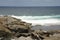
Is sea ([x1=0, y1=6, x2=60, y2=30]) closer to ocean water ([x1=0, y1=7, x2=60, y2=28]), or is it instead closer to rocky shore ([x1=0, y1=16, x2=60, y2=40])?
ocean water ([x1=0, y1=7, x2=60, y2=28])

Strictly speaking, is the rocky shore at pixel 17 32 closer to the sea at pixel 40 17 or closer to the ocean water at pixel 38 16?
the sea at pixel 40 17

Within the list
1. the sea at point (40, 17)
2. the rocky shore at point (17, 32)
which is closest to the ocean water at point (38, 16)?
the sea at point (40, 17)

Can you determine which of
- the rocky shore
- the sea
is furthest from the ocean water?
the rocky shore

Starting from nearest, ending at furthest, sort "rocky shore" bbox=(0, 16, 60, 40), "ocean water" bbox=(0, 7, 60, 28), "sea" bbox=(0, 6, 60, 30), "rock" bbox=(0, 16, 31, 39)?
"rocky shore" bbox=(0, 16, 60, 40), "rock" bbox=(0, 16, 31, 39), "sea" bbox=(0, 6, 60, 30), "ocean water" bbox=(0, 7, 60, 28)

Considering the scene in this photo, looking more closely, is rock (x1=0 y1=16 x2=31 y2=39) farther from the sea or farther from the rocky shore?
Result: the sea

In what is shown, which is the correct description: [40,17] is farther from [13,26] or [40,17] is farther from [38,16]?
[13,26]

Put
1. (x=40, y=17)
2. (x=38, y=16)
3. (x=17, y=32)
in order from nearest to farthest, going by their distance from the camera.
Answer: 1. (x=17, y=32)
2. (x=40, y=17)
3. (x=38, y=16)

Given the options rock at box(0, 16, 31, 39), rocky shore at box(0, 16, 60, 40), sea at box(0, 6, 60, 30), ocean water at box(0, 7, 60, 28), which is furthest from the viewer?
ocean water at box(0, 7, 60, 28)

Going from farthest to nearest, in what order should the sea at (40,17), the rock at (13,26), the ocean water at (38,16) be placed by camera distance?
the ocean water at (38,16) < the sea at (40,17) < the rock at (13,26)

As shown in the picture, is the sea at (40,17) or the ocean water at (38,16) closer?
the sea at (40,17)

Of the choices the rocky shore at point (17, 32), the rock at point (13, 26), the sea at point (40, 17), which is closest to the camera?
the rocky shore at point (17, 32)

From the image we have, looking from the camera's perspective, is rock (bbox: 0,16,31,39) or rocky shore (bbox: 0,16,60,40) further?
rock (bbox: 0,16,31,39)

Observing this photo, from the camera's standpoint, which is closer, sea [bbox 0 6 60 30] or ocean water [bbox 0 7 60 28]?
sea [bbox 0 6 60 30]

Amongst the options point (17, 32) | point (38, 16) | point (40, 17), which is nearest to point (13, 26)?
point (17, 32)
